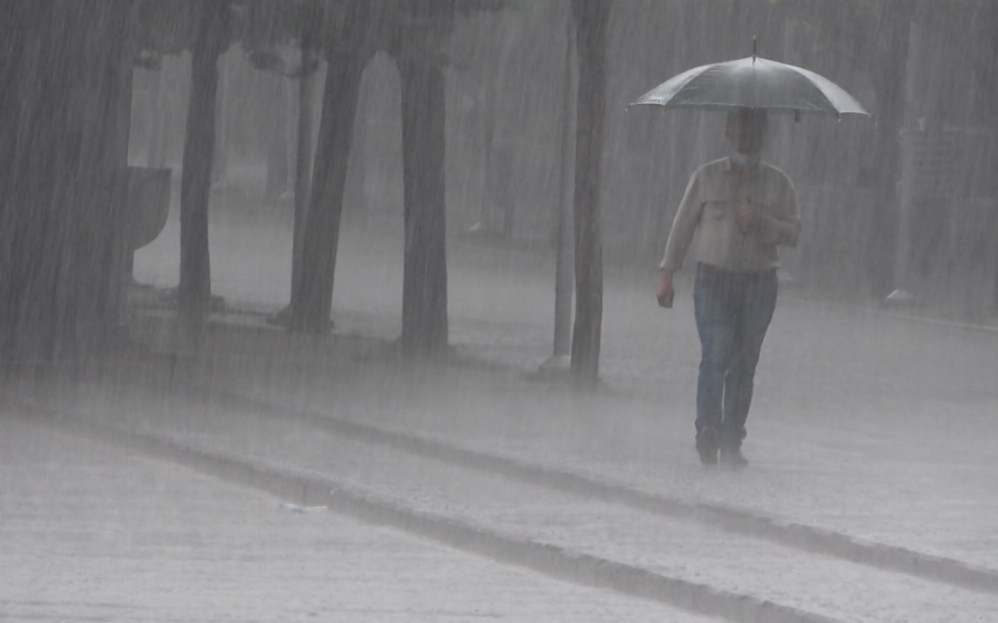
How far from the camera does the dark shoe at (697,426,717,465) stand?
10.4 meters

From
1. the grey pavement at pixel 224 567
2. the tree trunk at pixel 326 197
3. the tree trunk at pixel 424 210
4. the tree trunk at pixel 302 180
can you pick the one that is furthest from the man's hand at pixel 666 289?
the tree trunk at pixel 302 180

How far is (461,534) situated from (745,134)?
3040 millimetres

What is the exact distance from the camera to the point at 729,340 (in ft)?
34.4

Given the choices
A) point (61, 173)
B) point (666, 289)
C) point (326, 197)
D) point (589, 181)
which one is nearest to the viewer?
point (666, 289)

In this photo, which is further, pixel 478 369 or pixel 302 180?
pixel 302 180

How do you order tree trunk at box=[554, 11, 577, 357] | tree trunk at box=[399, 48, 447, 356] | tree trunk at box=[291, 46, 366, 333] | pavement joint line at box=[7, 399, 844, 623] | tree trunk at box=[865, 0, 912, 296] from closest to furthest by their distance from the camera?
pavement joint line at box=[7, 399, 844, 623], tree trunk at box=[554, 11, 577, 357], tree trunk at box=[399, 48, 447, 356], tree trunk at box=[291, 46, 366, 333], tree trunk at box=[865, 0, 912, 296]

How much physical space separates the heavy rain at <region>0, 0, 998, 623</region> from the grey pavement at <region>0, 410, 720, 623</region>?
0.09 ft

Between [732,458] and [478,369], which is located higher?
[732,458]

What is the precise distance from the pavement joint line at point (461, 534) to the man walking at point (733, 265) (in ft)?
6.88

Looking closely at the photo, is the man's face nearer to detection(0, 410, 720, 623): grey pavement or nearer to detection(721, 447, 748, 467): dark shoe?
detection(721, 447, 748, 467): dark shoe

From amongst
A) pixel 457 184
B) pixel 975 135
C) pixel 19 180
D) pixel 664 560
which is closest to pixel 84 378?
pixel 19 180

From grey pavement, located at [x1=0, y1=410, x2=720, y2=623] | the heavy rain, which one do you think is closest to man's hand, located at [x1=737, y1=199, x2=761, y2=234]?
the heavy rain

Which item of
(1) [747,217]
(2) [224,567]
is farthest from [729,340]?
(2) [224,567]

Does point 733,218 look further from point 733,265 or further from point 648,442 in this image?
point 648,442
